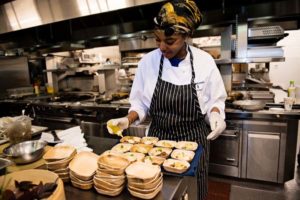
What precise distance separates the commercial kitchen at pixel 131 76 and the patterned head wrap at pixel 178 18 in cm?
93

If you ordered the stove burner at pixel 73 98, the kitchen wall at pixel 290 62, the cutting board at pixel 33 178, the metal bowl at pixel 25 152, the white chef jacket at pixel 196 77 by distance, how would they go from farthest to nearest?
the kitchen wall at pixel 290 62 < the stove burner at pixel 73 98 < the white chef jacket at pixel 196 77 < the metal bowl at pixel 25 152 < the cutting board at pixel 33 178

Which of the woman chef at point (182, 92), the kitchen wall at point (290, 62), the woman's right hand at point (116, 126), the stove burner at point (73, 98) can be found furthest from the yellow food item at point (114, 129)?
the kitchen wall at point (290, 62)

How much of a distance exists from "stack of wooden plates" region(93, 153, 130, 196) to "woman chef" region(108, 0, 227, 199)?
569 mm

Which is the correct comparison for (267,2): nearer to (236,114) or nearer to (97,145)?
(236,114)

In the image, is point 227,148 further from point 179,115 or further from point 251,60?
point 179,115

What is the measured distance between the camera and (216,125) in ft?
4.76

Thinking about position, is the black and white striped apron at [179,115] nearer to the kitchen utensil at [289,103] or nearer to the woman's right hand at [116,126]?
the woman's right hand at [116,126]

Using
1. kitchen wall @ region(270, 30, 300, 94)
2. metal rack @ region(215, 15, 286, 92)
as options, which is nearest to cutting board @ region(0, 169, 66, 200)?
metal rack @ region(215, 15, 286, 92)

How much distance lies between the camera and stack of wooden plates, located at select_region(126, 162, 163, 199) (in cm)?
81

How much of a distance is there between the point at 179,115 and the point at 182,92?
7.0 inches

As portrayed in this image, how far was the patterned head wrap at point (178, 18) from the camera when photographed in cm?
138

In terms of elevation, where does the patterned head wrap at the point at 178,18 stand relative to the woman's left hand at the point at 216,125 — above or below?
above

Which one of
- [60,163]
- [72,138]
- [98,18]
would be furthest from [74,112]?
[60,163]

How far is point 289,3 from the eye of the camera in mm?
2688
